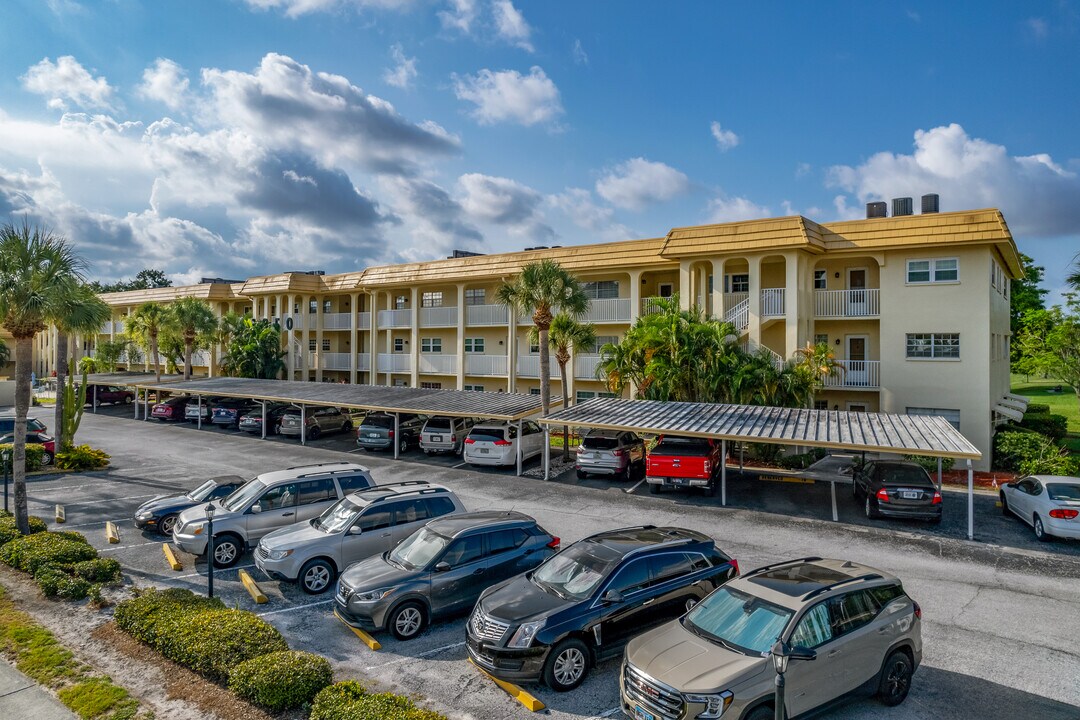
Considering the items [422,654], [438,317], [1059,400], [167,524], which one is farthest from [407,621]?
[1059,400]

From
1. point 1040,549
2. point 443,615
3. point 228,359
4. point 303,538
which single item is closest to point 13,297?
point 303,538

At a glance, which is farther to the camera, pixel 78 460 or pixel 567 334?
pixel 567 334

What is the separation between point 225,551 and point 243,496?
1.16 m

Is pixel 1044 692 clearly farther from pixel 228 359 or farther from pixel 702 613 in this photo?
pixel 228 359

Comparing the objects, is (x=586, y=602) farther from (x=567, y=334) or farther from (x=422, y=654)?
(x=567, y=334)

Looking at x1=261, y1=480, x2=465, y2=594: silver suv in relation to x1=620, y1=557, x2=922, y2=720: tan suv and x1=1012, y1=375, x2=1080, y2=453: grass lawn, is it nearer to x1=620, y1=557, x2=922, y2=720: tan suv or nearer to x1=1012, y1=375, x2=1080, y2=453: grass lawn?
x1=620, y1=557, x2=922, y2=720: tan suv

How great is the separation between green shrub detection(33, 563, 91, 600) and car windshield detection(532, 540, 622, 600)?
787cm

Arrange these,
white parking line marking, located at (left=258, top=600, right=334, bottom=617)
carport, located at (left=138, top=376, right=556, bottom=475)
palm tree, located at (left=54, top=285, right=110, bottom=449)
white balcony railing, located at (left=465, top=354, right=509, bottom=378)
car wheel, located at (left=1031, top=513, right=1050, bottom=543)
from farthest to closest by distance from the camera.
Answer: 1. white balcony railing, located at (left=465, top=354, right=509, bottom=378)
2. carport, located at (left=138, top=376, right=556, bottom=475)
3. palm tree, located at (left=54, top=285, right=110, bottom=449)
4. car wheel, located at (left=1031, top=513, right=1050, bottom=543)
5. white parking line marking, located at (left=258, top=600, right=334, bottom=617)

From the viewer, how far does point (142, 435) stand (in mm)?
30734

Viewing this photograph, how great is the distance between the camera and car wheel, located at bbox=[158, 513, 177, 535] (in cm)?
1391

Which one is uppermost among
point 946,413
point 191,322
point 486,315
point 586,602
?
point 486,315

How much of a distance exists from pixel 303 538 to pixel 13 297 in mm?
9029

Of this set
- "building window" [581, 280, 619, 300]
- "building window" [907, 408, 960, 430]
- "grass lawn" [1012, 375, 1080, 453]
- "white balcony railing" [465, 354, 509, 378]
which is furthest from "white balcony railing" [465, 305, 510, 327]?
"grass lawn" [1012, 375, 1080, 453]

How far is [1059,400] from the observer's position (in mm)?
55062
